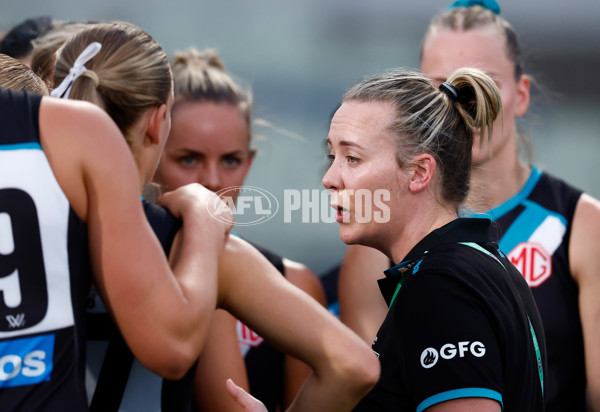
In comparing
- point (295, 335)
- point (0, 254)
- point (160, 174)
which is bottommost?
point (160, 174)

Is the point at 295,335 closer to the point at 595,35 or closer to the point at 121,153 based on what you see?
the point at 121,153

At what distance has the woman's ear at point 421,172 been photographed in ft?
6.49

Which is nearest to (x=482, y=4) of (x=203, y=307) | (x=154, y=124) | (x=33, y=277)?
(x=154, y=124)

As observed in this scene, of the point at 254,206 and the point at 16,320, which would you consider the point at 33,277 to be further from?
the point at 254,206

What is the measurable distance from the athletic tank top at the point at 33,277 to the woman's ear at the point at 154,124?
0.39 metres

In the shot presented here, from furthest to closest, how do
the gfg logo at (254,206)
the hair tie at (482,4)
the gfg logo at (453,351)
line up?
the hair tie at (482,4) → the gfg logo at (254,206) → the gfg logo at (453,351)

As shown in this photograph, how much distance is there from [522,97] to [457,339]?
1.65 meters

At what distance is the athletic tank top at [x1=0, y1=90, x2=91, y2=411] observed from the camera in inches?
57.3

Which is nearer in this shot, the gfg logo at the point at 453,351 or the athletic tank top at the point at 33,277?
the athletic tank top at the point at 33,277

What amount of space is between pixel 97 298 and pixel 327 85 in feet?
29.7

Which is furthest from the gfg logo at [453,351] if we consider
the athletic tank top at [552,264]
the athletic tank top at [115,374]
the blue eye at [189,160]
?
the blue eye at [189,160]

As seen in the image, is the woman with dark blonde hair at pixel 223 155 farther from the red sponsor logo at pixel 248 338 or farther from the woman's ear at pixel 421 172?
the woman's ear at pixel 421 172

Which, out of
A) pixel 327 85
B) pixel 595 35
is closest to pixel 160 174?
pixel 327 85

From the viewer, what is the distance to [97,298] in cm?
172
